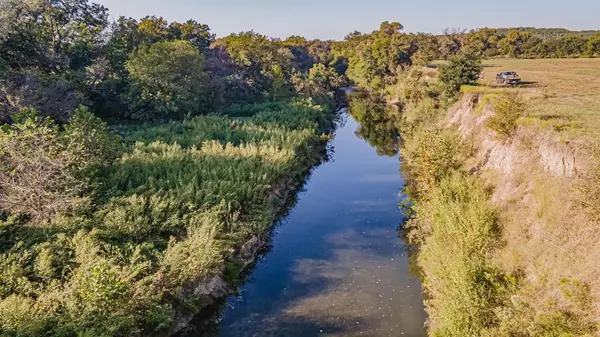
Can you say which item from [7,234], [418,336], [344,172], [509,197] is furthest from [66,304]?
[344,172]

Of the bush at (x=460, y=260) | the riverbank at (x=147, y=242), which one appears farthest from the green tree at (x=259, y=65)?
the bush at (x=460, y=260)

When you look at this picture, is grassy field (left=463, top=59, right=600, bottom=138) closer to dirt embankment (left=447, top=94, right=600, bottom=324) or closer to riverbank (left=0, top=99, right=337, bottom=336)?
dirt embankment (left=447, top=94, right=600, bottom=324)

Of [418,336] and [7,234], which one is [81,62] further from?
[418,336]

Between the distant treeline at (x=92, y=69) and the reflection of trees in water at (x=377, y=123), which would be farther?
the reflection of trees in water at (x=377, y=123)

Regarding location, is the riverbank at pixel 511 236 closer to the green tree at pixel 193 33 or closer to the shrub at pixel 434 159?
the shrub at pixel 434 159

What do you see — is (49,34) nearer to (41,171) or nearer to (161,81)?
(161,81)

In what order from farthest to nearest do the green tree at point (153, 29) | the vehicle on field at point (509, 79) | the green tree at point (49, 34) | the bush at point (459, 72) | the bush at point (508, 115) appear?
→ the green tree at point (153, 29) → the bush at point (459, 72) → the vehicle on field at point (509, 79) → the green tree at point (49, 34) → the bush at point (508, 115)

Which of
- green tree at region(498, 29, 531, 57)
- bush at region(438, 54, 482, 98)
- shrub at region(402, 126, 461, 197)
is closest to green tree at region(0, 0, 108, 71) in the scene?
shrub at region(402, 126, 461, 197)

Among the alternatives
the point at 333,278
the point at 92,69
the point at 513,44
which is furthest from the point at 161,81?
the point at 513,44
